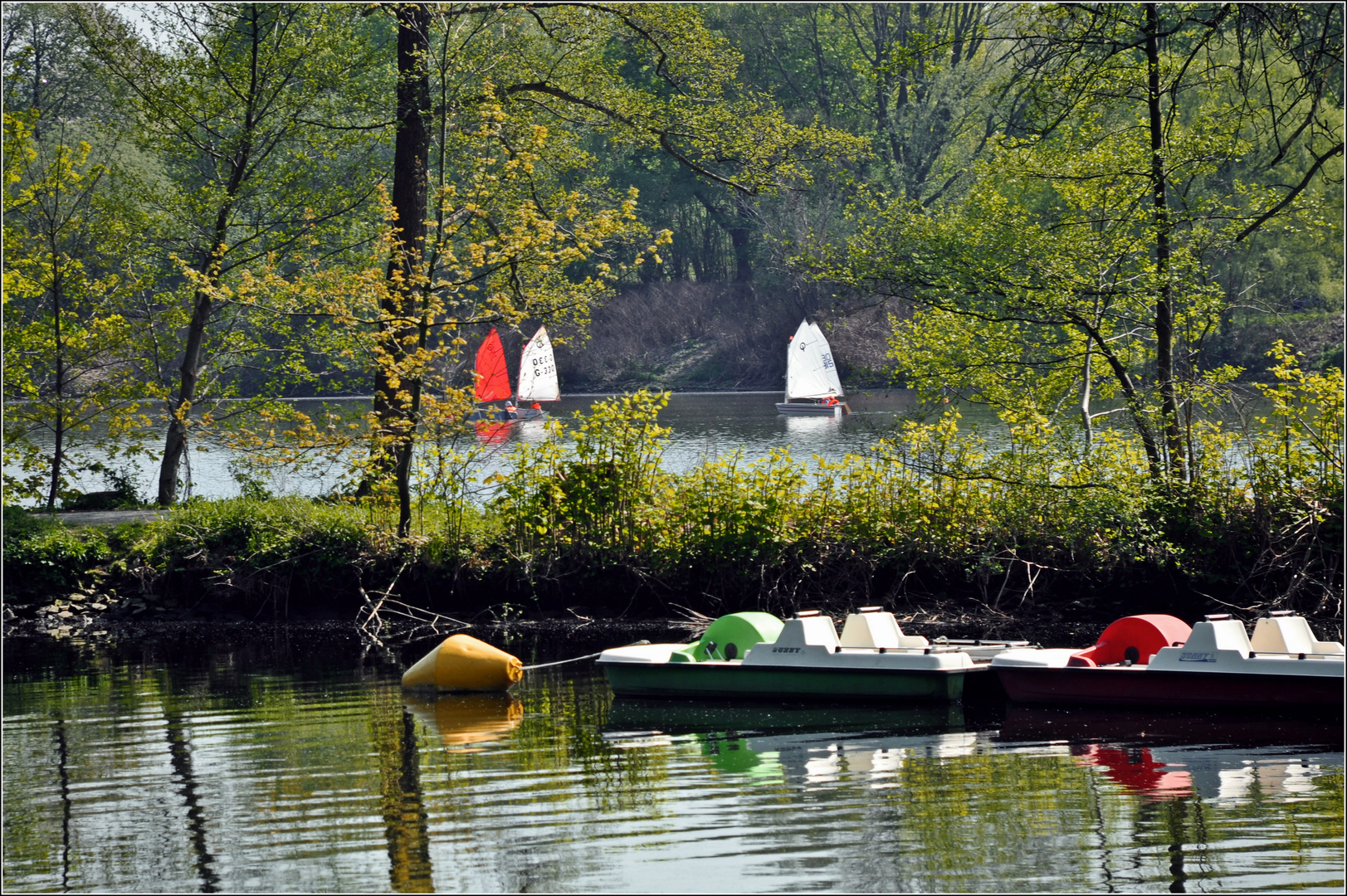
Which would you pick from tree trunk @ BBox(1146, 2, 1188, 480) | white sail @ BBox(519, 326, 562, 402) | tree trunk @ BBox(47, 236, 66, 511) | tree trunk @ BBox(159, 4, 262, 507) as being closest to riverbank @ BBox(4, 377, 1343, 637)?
tree trunk @ BBox(1146, 2, 1188, 480)

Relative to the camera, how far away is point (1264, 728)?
9.50m

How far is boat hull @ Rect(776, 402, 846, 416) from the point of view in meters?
45.2

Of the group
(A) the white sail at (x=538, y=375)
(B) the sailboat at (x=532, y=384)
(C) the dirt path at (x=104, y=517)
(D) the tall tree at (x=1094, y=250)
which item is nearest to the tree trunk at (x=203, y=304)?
(C) the dirt path at (x=104, y=517)

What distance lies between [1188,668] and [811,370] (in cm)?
3668

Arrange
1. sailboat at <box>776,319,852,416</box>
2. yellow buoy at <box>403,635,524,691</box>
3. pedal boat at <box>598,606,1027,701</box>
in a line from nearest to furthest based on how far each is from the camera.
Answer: pedal boat at <box>598,606,1027,701</box> < yellow buoy at <box>403,635,524,691</box> < sailboat at <box>776,319,852,416</box>

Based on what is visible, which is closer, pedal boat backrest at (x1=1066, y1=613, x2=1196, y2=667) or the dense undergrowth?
pedal boat backrest at (x1=1066, y1=613, x2=1196, y2=667)

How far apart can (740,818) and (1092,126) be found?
32.7 ft

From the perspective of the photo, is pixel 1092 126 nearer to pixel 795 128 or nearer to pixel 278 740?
pixel 795 128

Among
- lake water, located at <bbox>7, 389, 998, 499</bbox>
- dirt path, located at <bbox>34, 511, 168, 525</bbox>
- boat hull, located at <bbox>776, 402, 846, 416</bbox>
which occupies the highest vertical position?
boat hull, located at <bbox>776, 402, 846, 416</bbox>

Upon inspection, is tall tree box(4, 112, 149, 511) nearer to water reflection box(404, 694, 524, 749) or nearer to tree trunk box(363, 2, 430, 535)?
tree trunk box(363, 2, 430, 535)

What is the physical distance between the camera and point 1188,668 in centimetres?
1013

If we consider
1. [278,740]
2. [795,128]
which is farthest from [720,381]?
[278,740]

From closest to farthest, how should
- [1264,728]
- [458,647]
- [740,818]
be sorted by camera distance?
1. [740,818]
2. [1264,728]
3. [458,647]

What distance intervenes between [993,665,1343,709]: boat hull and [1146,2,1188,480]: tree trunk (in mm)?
4324
